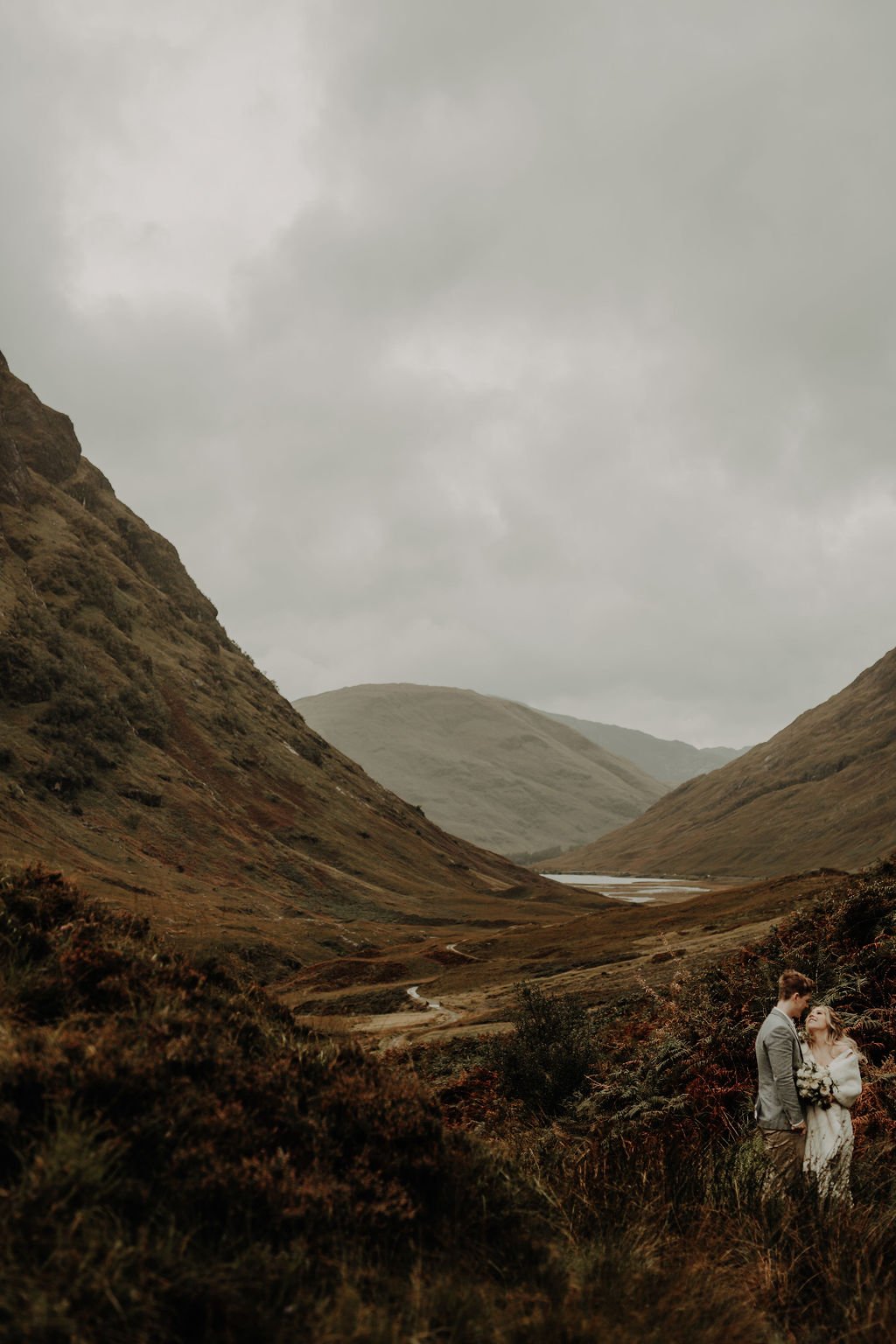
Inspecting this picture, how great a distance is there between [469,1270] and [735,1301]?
1691mm

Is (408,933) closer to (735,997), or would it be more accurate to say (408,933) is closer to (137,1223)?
(735,997)

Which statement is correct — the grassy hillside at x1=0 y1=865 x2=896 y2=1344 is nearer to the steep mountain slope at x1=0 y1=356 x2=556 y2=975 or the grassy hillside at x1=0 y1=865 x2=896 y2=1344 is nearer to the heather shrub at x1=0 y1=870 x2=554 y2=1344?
the heather shrub at x1=0 y1=870 x2=554 y2=1344

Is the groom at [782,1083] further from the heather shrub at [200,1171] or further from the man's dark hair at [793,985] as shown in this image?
the heather shrub at [200,1171]

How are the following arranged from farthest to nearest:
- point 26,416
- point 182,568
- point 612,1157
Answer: point 182,568, point 26,416, point 612,1157

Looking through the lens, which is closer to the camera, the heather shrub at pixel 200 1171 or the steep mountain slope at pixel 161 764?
the heather shrub at pixel 200 1171

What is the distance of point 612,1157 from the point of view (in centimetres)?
747

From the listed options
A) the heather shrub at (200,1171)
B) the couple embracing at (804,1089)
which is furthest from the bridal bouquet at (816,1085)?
the heather shrub at (200,1171)

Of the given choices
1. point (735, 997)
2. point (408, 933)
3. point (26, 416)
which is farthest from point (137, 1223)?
point (26, 416)

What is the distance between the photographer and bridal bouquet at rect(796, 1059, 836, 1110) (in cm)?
746

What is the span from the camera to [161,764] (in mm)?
75562

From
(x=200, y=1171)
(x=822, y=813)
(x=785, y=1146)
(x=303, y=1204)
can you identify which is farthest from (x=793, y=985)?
(x=822, y=813)

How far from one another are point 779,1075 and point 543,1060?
5944 millimetres

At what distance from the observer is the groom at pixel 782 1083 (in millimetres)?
7508

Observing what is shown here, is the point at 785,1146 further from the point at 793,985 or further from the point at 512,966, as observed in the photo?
the point at 512,966
